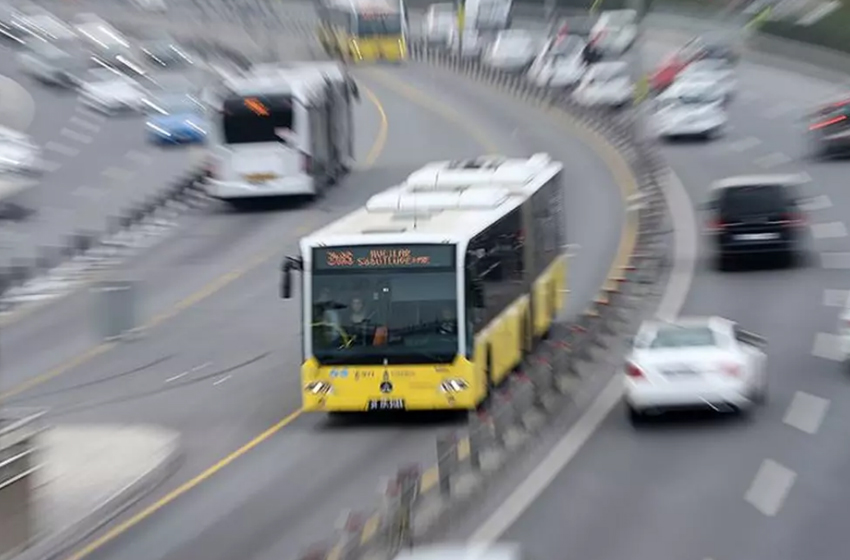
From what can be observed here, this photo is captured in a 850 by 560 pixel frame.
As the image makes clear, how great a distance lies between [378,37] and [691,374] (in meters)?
65.1

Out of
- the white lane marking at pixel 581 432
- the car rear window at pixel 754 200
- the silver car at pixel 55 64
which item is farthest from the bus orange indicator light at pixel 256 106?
the silver car at pixel 55 64

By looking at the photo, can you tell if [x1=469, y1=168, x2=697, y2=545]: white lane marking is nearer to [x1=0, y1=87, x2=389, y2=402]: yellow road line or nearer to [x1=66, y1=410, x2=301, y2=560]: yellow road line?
[x1=66, y1=410, x2=301, y2=560]: yellow road line

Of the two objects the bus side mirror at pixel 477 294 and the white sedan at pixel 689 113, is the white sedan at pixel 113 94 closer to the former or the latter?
the white sedan at pixel 689 113

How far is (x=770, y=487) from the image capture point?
19.5 m

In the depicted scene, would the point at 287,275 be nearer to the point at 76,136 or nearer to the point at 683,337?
the point at 683,337

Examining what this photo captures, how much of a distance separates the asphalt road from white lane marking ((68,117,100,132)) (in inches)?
1312

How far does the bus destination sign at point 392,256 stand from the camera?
23.8 metres

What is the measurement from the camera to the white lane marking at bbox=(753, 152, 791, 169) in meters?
53.2

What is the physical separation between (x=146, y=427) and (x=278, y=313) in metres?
9.35

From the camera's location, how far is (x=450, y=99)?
7244 cm

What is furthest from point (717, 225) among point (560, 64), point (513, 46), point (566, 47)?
point (513, 46)

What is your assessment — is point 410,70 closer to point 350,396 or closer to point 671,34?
point 671,34

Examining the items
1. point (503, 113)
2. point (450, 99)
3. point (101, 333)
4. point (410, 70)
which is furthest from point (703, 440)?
point (410, 70)

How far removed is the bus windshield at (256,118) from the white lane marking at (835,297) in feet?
52.8
